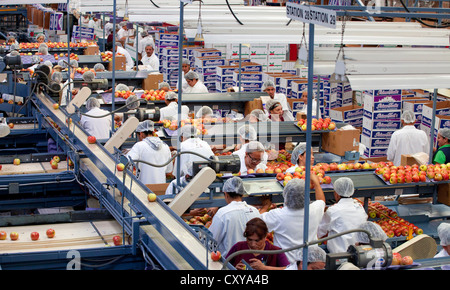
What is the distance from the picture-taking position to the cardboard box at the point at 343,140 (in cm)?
941

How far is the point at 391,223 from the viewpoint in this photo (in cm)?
714

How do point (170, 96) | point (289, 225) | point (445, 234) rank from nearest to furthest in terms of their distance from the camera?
point (445, 234) → point (289, 225) → point (170, 96)

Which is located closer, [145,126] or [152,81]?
[145,126]

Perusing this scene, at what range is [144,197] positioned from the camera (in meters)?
5.88

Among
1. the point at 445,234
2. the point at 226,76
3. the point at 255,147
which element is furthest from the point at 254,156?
the point at 226,76

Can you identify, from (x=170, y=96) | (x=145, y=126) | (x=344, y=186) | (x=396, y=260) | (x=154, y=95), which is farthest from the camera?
(x=154, y=95)

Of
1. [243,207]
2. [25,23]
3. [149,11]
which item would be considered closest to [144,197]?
[243,207]

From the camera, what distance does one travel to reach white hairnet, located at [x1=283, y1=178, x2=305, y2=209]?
19.3 ft

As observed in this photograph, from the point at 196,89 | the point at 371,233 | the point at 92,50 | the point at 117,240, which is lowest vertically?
the point at 117,240

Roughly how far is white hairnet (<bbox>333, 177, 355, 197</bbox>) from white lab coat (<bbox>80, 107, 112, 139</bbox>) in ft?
13.2

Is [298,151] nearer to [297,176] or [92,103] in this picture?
[297,176]

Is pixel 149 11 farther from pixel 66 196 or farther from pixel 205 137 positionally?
pixel 66 196

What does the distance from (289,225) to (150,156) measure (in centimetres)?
235

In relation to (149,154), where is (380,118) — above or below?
above
